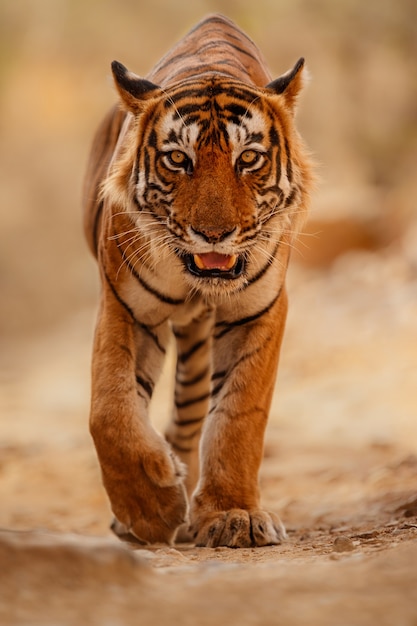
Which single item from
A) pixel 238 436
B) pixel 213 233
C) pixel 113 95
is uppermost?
pixel 113 95

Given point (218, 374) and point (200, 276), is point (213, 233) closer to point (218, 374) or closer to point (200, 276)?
point (200, 276)

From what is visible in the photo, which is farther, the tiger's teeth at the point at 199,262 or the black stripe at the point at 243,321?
the black stripe at the point at 243,321

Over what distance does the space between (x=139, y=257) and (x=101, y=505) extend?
203 centimetres

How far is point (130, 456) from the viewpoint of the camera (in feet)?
10.2

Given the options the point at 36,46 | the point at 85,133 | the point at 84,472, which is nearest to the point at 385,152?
the point at 85,133

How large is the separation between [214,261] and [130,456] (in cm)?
62

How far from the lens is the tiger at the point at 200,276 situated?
3.10m

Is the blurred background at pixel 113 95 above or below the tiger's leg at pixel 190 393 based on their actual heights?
above

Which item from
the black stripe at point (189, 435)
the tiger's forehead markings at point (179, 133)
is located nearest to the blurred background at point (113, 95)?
the black stripe at point (189, 435)

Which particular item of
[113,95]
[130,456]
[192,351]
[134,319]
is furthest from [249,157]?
[113,95]

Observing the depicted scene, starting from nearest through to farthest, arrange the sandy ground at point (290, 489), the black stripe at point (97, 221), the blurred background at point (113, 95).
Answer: the sandy ground at point (290, 489)
the black stripe at point (97, 221)
the blurred background at point (113, 95)

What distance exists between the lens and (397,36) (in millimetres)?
16375

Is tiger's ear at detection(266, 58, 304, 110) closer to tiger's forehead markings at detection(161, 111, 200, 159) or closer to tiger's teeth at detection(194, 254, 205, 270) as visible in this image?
tiger's forehead markings at detection(161, 111, 200, 159)

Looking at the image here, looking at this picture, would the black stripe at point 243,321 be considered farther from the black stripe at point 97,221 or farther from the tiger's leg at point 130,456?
the black stripe at point 97,221
